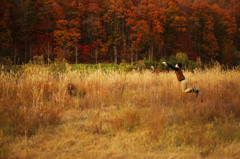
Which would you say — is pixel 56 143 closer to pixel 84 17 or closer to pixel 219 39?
pixel 84 17

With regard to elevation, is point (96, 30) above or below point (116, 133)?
above

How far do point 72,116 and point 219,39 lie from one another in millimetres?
34604

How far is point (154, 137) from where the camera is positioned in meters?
3.37

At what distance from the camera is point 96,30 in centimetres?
2711

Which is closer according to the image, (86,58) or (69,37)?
(69,37)

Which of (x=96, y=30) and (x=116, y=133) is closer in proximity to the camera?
(x=116, y=133)

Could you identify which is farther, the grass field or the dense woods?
the dense woods

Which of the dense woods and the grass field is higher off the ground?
the dense woods

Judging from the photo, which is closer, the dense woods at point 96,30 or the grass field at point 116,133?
the grass field at point 116,133

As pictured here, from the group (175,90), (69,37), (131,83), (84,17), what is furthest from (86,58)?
(175,90)

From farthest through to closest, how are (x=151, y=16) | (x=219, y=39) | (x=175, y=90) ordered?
(x=219, y=39) → (x=151, y=16) → (x=175, y=90)

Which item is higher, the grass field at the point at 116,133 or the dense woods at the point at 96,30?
the dense woods at the point at 96,30

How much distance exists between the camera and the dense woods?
2417cm

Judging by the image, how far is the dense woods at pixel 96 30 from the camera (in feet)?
79.3
